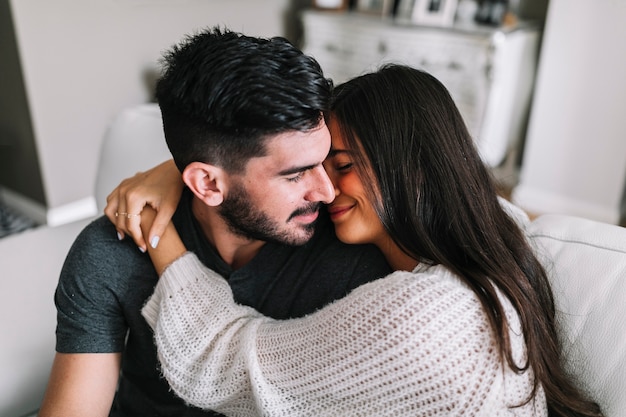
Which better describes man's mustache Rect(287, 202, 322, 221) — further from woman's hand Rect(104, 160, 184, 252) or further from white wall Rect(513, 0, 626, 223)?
white wall Rect(513, 0, 626, 223)

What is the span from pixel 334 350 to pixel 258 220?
0.29 meters

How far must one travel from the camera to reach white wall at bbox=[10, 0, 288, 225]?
9.11ft

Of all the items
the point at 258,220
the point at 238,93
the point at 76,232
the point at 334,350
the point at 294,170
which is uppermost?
the point at 238,93

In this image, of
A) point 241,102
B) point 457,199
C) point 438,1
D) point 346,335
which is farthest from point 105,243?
point 438,1

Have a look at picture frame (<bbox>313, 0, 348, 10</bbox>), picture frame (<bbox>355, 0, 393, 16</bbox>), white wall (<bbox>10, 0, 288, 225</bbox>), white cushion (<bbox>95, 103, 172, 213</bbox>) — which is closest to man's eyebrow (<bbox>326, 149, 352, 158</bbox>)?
white cushion (<bbox>95, 103, 172, 213</bbox>)

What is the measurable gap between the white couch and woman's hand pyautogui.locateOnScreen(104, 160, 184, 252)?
321 mm

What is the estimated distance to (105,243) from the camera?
3.84 feet

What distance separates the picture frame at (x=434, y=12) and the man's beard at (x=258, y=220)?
216 cm

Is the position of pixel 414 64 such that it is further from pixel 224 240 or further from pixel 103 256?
pixel 103 256

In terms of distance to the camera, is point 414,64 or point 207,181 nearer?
point 207,181

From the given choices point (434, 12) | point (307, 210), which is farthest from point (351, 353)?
point (434, 12)

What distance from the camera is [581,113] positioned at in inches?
109

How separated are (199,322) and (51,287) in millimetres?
557

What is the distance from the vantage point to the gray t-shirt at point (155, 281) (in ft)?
3.71
